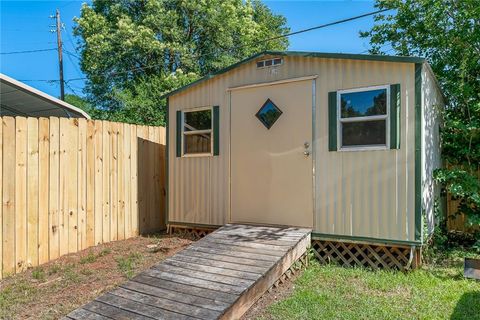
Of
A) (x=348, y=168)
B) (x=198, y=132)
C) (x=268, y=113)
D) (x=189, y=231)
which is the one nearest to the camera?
(x=348, y=168)

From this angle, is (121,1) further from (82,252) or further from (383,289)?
(383,289)

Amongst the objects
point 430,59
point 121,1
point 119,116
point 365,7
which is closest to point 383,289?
point 430,59

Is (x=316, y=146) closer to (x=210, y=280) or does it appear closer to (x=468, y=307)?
(x=210, y=280)

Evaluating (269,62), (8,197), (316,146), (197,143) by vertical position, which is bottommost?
(8,197)

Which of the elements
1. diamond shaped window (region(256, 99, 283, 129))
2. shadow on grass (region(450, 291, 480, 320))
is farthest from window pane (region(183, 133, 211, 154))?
shadow on grass (region(450, 291, 480, 320))

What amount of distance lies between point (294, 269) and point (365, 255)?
41.6 inches

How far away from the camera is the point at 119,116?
13117 millimetres

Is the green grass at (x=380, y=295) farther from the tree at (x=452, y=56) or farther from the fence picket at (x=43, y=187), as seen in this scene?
the fence picket at (x=43, y=187)

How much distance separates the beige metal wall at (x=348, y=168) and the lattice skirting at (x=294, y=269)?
51cm

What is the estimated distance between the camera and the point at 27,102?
22.7 ft

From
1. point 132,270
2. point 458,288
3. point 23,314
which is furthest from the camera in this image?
point 132,270

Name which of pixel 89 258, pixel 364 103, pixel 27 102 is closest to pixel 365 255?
pixel 364 103

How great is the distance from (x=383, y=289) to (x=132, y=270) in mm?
3237

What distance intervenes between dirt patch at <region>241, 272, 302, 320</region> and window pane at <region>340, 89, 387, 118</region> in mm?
2416
